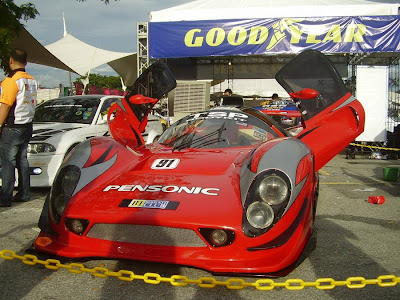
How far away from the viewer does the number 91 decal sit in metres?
3.36

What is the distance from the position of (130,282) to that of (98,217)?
464 mm

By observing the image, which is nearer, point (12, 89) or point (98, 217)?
point (98, 217)

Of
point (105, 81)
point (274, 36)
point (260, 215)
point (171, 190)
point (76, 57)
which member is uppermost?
point (105, 81)

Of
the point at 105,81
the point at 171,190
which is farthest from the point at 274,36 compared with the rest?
the point at 105,81

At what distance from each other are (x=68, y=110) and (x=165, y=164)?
13.6 ft

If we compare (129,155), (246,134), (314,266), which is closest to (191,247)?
(314,266)

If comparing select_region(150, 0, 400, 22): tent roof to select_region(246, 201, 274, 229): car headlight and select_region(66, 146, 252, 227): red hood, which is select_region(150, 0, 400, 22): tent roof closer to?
select_region(66, 146, 252, 227): red hood

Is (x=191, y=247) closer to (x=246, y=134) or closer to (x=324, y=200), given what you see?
(x=246, y=134)

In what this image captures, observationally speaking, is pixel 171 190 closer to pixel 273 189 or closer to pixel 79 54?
pixel 273 189

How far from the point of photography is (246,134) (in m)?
4.04

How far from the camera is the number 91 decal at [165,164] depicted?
3360 mm

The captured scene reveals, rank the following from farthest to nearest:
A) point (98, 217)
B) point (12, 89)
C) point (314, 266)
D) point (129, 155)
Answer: point (12, 89)
point (129, 155)
point (314, 266)
point (98, 217)

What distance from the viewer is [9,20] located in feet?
29.7

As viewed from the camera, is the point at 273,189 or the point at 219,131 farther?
the point at 219,131
